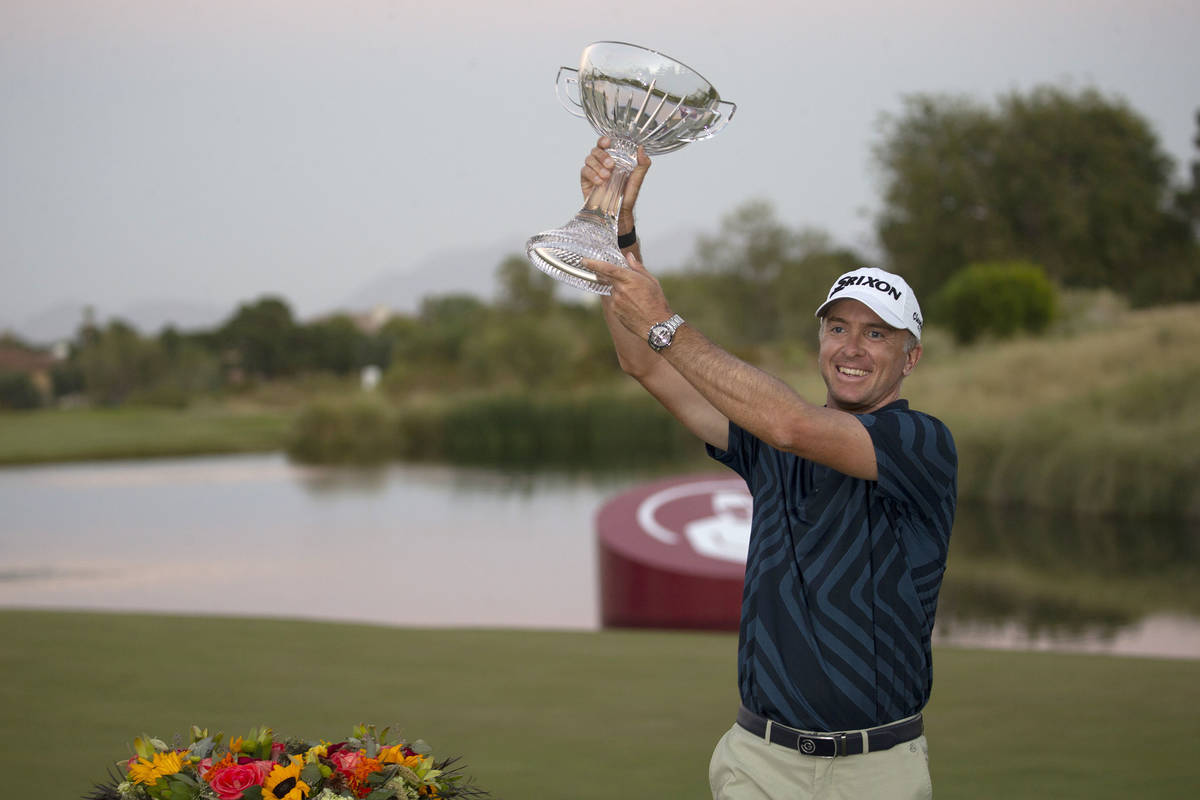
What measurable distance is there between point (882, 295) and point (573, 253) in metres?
0.53

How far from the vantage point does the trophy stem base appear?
2.24 metres

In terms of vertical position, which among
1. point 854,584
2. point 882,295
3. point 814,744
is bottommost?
point 814,744

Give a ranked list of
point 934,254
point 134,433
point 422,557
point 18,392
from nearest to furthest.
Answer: point 422,557 → point 18,392 → point 134,433 → point 934,254

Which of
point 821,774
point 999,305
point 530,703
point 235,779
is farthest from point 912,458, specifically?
point 999,305

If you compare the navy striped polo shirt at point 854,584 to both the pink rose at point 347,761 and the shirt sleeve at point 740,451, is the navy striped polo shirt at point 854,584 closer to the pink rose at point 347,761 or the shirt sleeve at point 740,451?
the shirt sleeve at point 740,451

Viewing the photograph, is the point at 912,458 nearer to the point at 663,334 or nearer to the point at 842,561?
the point at 842,561

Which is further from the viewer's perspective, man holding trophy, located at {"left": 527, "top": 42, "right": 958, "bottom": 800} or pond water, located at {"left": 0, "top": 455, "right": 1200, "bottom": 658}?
pond water, located at {"left": 0, "top": 455, "right": 1200, "bottom": 658}

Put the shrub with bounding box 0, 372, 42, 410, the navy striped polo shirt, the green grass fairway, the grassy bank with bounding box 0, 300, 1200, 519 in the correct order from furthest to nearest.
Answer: the shrub with bounding box 0, 372, 42, 410, the grassy bank with bounding box 0, 300, 1200, 519, the green grass fairway, the navy striped polo shirt

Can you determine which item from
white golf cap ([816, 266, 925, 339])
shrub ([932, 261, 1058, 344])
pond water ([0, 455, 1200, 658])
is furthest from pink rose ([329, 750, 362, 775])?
shrub ([932, 261, 1058, 344])

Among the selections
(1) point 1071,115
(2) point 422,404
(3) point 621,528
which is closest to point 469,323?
(2) point 422,404

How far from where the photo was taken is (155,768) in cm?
230

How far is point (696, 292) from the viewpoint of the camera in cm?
4494

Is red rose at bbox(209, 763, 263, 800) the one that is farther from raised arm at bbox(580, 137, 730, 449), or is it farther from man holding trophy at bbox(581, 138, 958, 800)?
raised arm at bbox(580, 137, 730, 449)

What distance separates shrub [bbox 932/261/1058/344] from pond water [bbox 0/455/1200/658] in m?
8.30
